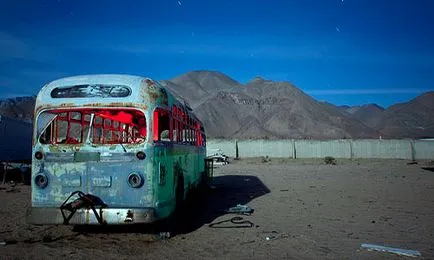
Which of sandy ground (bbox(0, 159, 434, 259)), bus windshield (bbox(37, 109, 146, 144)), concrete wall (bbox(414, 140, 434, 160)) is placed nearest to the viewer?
sandy ground (bbox(0, 159, 434, 259))

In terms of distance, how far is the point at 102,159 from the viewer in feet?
25.5

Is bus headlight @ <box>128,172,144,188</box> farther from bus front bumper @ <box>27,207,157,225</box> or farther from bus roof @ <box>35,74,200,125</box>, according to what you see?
bus roof @ <box>35,74,200,125</box>

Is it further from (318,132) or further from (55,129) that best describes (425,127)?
(55,129)

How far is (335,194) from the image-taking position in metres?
17.3

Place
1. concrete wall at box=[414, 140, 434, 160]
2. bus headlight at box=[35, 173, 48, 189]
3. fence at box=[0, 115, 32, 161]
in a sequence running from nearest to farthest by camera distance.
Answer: bus headlight at box=[35, 173, 48, 189]
fence at box=[0, 115, 32, 161]
concrete wall at box=[414, 140, 434, 160]

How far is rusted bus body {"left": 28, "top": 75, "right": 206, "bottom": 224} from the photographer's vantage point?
7.65 meters

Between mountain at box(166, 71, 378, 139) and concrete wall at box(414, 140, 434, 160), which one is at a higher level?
mountain at box(166, 71, 378, 139)

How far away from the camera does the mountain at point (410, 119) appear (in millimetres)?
117938

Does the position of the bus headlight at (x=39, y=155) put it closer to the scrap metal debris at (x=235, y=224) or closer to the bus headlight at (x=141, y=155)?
the bus headlight at (x=141, y=155)

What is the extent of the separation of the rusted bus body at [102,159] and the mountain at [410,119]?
4514 inches

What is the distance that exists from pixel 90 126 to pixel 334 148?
161 feet

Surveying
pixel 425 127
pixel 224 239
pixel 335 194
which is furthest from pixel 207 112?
pixel 224 239

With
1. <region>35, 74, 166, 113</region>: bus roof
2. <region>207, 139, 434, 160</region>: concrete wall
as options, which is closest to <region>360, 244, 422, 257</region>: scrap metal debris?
<region>35, 74, 166, 113</region>: bus roof

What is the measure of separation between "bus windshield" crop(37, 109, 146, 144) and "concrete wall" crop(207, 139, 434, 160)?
41.2 meters
